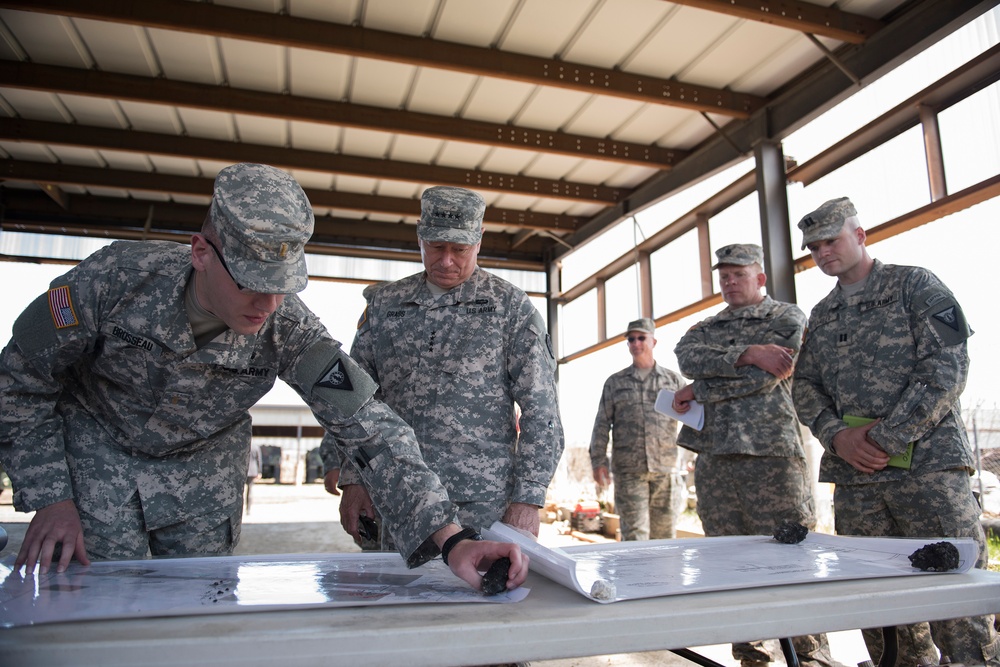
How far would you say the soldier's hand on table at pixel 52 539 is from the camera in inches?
51.2

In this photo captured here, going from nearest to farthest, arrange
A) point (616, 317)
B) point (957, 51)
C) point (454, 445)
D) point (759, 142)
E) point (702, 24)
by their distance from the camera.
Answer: point (454, 445) < point (957, 51) < point (702, 24) < point (759, 142) < point (616, 317)

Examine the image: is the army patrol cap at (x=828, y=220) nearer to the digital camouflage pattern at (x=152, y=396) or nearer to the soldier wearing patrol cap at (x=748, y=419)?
the soldier wearing patrol cap at (x=748, y=419)

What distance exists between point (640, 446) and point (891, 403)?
8.61 ft

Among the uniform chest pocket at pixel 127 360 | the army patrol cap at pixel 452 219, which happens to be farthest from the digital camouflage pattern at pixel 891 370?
the uniform chest pocket at pixel 127 360

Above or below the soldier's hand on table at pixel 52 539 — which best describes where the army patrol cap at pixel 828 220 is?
above

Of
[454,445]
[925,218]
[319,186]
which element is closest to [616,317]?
[319,186]

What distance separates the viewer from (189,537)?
1811mm

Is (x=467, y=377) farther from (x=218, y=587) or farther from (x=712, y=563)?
(x=218, y=587)

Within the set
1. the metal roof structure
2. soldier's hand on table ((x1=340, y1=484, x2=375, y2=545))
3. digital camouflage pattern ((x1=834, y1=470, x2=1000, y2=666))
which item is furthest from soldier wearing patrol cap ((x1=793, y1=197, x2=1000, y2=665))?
the metal roof structure

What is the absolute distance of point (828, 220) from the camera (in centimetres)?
272

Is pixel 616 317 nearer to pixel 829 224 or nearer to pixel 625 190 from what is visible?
pixel 625 190

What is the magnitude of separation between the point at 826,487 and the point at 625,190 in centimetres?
386

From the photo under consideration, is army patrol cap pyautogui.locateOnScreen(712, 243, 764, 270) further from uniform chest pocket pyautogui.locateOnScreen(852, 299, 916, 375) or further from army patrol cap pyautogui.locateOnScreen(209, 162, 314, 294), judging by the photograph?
army patrol cap pyautogui.locateOnScreen(209, 162, 314, 294)

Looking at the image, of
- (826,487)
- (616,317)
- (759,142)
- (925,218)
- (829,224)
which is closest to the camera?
(829,224)
